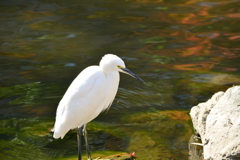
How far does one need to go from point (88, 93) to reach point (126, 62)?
11.3 feet

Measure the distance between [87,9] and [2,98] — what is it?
5.65 metres

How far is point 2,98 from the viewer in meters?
5.55

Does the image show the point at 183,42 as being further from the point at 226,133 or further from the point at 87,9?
the point at 226,133

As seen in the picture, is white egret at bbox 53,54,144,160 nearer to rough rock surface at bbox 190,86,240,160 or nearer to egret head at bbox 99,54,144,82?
egret head at bbox 99,54,144,82

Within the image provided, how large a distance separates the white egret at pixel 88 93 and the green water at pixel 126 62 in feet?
2.14

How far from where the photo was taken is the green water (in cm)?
449

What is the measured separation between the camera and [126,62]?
7.08m

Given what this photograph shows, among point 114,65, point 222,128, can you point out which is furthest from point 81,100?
point 222,128

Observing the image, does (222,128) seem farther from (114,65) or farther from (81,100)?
(81,100)

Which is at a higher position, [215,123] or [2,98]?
[215,123]

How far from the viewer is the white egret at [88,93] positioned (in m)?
3.63

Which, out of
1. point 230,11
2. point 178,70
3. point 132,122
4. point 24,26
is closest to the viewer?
point 132,122

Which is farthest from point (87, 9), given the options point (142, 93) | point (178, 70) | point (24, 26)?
point (142, 93)

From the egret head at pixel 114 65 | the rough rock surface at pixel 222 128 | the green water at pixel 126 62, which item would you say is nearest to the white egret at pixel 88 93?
the egret head at pixel 114 65
